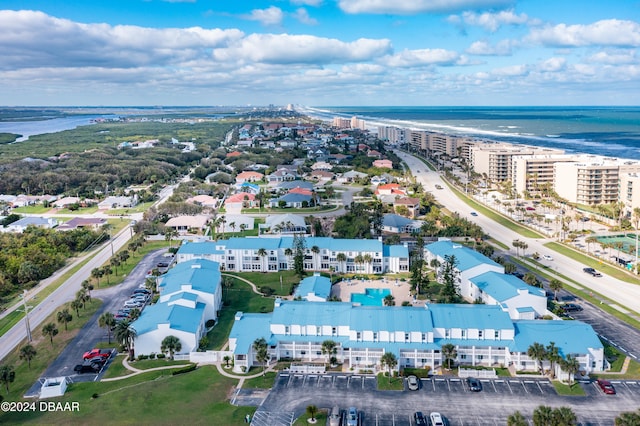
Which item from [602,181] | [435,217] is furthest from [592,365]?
[602,181]

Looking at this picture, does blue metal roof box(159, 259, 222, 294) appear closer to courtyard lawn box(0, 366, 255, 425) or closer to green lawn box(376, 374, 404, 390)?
courtyard lawn box(0, 366, 255, 425)

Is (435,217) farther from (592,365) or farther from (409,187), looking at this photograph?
(592,365)

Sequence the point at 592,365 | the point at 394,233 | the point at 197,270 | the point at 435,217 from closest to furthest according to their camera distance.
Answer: the point at 592,365, the point at 197,270, the point at 394,233, the point at 435,217

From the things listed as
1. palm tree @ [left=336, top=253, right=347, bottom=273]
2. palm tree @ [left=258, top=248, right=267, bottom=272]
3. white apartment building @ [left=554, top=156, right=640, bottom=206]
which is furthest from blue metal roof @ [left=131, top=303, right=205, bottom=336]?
white apartment building @ [left=554, top=156, right=640, bottom=206]

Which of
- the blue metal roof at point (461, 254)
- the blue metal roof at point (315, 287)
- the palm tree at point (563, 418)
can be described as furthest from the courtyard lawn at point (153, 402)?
the blue metal roof at point (461, 254)

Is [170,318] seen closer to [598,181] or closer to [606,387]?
[606,387]

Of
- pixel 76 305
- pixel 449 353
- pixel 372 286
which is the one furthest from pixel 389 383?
pixel 76 305

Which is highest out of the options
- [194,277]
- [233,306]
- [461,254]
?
[194,277]
